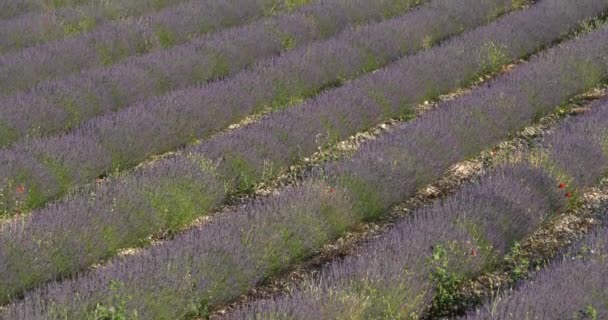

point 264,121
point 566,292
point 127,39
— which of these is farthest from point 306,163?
point 127,39

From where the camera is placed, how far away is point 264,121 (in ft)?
25.3

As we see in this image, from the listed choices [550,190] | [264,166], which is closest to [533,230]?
[550,190]

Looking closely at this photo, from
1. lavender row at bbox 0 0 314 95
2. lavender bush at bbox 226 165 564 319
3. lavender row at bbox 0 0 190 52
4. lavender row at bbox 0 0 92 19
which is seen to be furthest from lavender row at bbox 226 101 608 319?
lavender row at bbox 0 0 92 19

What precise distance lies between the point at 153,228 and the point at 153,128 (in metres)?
1.58

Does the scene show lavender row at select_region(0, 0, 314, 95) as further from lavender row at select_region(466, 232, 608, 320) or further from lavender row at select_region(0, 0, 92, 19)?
lavender row at select_region(466, 232, 608, 320)

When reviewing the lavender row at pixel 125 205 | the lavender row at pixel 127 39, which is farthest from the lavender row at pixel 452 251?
the lavender row at pixel 127 39

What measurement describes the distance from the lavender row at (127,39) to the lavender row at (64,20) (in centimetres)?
58

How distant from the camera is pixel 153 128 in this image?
7762mm

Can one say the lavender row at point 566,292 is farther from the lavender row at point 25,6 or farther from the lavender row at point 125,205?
the lavender row at point 25,6

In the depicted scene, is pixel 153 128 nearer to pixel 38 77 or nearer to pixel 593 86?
pixel 38 77

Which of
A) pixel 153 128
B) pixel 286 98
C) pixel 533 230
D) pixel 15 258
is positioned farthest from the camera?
pixel 286 98

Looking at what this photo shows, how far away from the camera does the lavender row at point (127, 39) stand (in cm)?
926

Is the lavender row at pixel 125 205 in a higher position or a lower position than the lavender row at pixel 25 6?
higher

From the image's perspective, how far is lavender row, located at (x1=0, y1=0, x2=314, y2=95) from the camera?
30.4 feet
